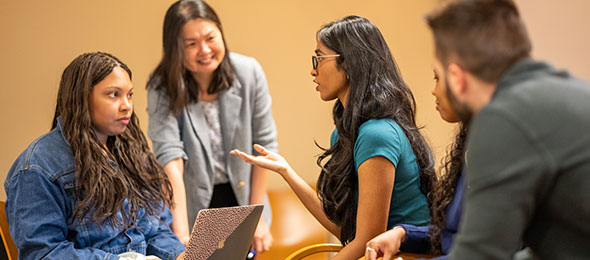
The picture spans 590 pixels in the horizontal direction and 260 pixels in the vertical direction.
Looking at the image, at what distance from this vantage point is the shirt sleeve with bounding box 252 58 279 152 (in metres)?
3.21

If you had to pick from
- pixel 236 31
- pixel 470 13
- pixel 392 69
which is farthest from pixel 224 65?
pixel 470 13

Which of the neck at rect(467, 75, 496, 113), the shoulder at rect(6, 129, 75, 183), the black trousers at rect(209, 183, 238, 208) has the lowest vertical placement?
the black trousers at rect(209, 183, 238, 208)

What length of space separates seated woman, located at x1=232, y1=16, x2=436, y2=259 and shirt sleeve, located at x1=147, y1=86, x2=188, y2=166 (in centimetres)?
87

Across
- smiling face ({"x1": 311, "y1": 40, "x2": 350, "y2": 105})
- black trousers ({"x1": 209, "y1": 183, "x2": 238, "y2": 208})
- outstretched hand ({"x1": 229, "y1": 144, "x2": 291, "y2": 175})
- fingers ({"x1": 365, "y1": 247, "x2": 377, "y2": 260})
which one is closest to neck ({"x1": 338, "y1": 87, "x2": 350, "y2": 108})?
smiling face ({"x1": 311, "y1": 40, "x2": 350, "y2": 105})

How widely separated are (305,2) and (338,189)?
212cm

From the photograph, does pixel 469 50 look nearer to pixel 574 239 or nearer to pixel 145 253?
pixel 574 239

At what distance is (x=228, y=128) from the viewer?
123 inches

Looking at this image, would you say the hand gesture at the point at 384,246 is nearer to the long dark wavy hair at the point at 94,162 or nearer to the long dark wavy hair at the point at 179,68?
the long dark wavy hair at the point at 94,162

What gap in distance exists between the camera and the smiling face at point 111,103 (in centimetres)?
217

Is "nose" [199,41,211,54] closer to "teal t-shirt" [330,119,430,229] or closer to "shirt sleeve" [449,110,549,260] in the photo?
"teal t-shirt" [330,119,430,229]

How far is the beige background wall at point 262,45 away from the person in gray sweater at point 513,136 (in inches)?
86.1

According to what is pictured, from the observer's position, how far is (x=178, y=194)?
116 inches

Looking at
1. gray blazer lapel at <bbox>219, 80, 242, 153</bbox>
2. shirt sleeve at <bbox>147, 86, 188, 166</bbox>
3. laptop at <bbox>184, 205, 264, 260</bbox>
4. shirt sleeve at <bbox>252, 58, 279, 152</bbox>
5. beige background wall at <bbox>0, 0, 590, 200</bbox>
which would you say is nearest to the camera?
laptop at <bbox>184, 205, 264, 260</bbox>

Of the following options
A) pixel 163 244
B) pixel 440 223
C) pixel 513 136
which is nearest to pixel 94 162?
pixel 163 244
